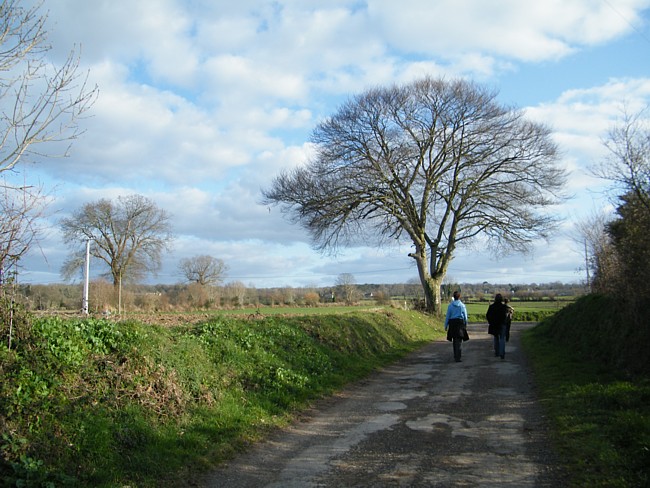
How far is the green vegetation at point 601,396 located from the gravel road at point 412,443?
0.32 m

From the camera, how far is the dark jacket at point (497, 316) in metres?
15.5

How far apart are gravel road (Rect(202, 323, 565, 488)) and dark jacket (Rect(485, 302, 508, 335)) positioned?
13.2 ft

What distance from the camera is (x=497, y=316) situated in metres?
15.6

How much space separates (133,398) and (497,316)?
451 inches

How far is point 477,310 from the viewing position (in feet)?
168

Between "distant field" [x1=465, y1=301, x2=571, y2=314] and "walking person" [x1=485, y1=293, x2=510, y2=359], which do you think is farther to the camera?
"distant field" [x1=465, y1=301, x2=571, y2=314]

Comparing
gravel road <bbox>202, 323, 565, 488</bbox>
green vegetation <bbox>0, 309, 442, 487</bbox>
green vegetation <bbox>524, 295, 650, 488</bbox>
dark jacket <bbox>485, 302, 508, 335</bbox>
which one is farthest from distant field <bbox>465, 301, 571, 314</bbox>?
green vegetation <bbox>0, 309, 442, 487</bbox>

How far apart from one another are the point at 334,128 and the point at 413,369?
1782 cm

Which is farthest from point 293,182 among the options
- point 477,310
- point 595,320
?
point 477,310

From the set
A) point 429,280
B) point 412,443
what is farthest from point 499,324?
point 429,280

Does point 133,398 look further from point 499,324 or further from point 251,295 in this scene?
point 251,295

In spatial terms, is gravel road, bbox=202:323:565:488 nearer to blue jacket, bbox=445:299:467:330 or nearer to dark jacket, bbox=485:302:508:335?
blue jacket, bbox=445:299:467:330

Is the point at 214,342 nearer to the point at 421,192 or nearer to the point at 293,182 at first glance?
the point at 293,182

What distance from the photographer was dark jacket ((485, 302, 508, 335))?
15492 mm
